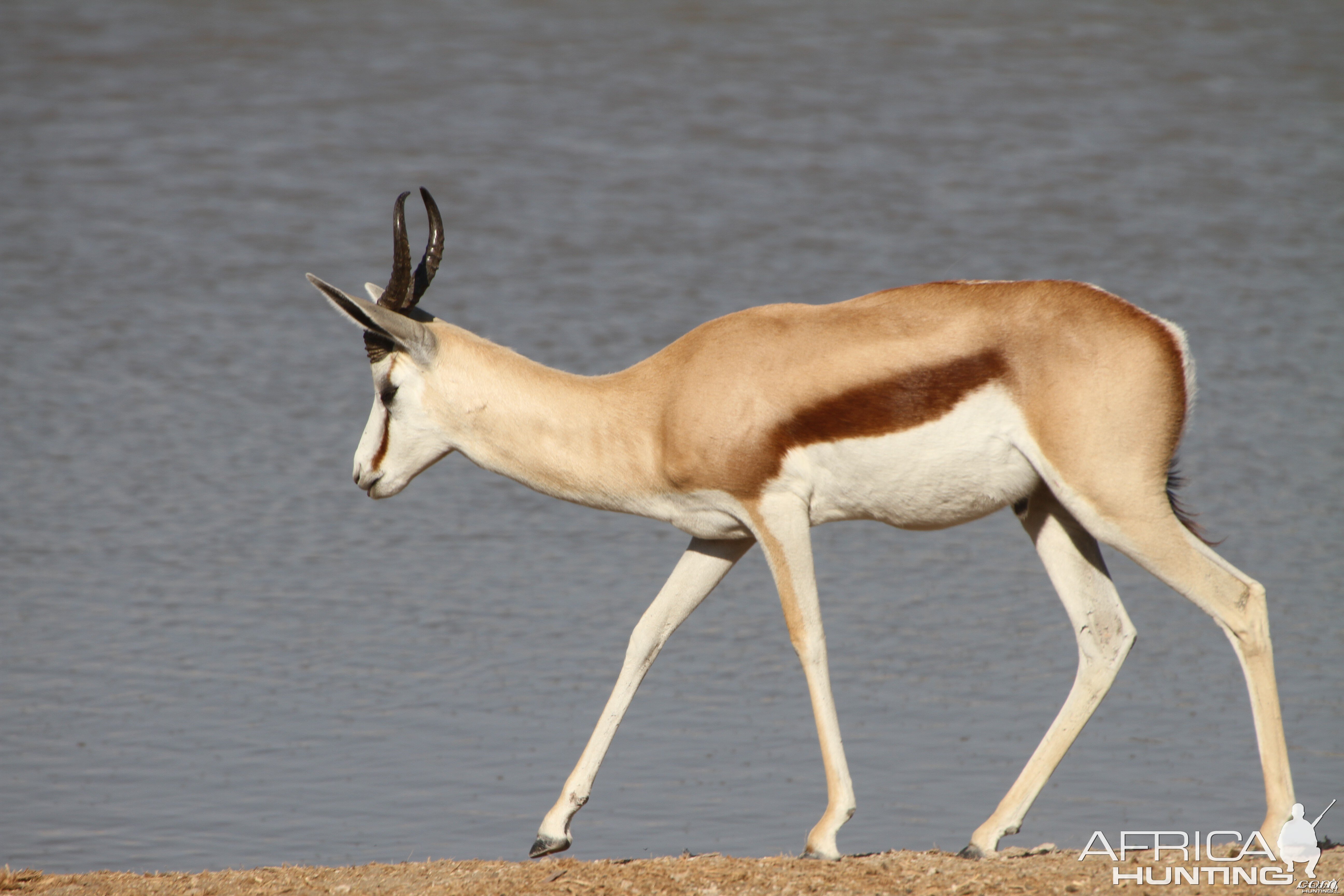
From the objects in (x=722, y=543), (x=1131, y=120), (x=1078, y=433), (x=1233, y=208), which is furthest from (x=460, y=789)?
(x=1131, y=120)

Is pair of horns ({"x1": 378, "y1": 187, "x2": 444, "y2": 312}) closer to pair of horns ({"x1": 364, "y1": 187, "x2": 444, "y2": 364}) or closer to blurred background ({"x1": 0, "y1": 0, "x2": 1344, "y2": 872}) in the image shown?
pair of horns ({"x1": 364, "y1": 187, "x2": 444, "y2": 364})

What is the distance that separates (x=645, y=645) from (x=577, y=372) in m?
7.60

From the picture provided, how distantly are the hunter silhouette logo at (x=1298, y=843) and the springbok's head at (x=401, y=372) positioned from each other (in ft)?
10.7

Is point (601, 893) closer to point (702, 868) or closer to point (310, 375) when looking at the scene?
point (702, 868)

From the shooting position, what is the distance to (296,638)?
9.41m

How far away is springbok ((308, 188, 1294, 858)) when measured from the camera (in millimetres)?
5820

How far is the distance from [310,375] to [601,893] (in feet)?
33.1

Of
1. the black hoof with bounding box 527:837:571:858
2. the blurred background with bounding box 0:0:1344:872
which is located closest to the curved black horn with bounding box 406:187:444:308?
the black hoof with bounding box 527:837:571:858

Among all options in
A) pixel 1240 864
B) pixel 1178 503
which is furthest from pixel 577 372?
pixel 1240 864

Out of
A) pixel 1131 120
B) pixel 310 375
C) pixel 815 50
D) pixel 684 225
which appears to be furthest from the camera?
pixel 815 50

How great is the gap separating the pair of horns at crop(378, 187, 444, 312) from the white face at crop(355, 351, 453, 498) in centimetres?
20

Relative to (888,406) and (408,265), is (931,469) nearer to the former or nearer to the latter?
(888,406)

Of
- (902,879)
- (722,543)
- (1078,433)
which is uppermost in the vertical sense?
(1078,433)

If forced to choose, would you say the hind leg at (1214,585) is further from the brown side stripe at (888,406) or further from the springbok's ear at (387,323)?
the springbok's ear at (387,323)
